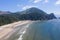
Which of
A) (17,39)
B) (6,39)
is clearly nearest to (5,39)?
(6,39)

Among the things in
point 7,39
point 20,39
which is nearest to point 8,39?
point 7,39

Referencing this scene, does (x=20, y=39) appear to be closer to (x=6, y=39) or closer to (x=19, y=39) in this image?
(x=19, y=39)

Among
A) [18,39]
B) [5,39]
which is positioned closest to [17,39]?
[18,39]

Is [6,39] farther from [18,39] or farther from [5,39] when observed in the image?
[18,39]

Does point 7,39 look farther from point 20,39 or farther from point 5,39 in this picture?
point 20,39

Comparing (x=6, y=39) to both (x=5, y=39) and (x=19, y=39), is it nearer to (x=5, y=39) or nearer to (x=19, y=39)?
(x=5, y=39)

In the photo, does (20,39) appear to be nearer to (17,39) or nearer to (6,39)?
(17,39)
